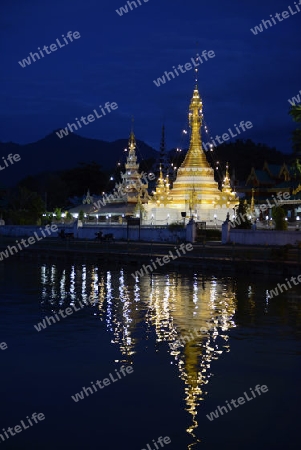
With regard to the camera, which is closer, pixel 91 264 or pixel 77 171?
pixel 91 264

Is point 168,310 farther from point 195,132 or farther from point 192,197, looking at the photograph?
point 195,132

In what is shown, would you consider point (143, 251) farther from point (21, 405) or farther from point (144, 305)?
point (21, 405)

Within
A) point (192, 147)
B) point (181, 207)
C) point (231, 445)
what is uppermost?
point (192, 147)

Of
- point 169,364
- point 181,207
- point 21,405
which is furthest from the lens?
point 181,207

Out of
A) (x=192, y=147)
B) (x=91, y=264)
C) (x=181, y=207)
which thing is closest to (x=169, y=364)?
(x=91, y=264)

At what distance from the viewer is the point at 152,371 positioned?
47.1ft

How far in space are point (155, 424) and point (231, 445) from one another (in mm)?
1427

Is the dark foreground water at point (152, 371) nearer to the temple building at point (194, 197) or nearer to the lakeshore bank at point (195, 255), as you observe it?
the lakeshore bank at point (195, 255)

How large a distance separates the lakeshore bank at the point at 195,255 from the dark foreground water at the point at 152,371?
27.1ft

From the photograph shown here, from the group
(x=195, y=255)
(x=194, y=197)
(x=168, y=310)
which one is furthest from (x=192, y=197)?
(x=168, y=310)

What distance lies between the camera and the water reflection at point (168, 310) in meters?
15.1

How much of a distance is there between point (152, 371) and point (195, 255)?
2651 cm

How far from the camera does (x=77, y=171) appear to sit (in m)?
116

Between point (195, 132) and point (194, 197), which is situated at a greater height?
point (195, 132)
